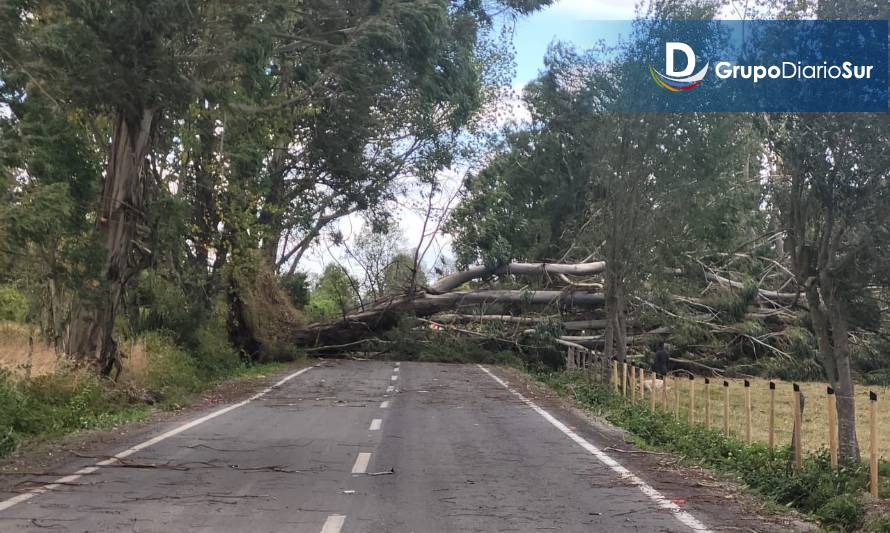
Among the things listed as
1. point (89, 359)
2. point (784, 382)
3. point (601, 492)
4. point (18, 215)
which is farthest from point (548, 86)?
point (601, 492)

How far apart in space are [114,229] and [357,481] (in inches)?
373

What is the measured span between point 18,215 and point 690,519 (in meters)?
10.1

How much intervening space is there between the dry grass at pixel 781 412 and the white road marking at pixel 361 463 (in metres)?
6.25

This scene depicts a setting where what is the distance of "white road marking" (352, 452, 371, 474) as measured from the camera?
33.3 feet

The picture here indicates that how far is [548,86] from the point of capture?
35.9 meters

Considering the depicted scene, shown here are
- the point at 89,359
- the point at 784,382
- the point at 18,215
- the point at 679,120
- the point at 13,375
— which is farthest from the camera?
the point at 784,382

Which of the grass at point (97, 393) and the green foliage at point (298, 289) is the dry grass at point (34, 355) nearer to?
the grass at point (97, 393)

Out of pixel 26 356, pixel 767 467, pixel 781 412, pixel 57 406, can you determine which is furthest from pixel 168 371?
pixel 781 412

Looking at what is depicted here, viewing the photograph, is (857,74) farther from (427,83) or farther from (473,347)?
(473,347)

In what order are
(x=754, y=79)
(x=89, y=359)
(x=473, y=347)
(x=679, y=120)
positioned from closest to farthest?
(x=754, y=79) < (x=89, y=359) < (x=679, y=120) < (x=473, y=347)

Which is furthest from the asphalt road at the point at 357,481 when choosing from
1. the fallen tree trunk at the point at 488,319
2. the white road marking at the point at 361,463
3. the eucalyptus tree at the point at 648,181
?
the fallen tree trunk at the point at 488,319

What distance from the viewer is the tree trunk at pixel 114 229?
16.5m

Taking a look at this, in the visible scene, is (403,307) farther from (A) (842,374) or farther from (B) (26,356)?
(A) (842,374)

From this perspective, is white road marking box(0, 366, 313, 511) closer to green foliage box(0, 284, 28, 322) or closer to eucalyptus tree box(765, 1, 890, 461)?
eucalyptus tree box(765, 1, 890, 461)
